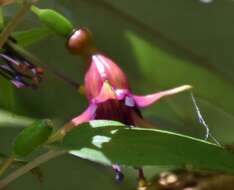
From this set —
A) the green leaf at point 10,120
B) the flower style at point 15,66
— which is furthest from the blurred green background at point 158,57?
the flower style at point 15,66

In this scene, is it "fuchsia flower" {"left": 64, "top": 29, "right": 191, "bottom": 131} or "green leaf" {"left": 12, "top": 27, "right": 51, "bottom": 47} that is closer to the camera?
"fuchsia flower" {"left": 64, "top": 29, "right": 191, "bottom": 131}

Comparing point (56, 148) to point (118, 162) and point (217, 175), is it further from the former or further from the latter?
point (217, 175)

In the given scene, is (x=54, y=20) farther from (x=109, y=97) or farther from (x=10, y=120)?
(x=10, y=120)

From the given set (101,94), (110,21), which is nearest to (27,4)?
(101,94)

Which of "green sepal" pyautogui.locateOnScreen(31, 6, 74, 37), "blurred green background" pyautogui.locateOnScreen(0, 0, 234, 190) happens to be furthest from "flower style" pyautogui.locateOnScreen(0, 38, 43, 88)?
"blurred green background" pyautogui.locateOnScreen(0, 0, 234, 190)

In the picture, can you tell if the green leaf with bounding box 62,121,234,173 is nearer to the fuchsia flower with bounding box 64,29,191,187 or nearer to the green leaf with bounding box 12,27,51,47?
→ the fuchsia flower with bounding box 64,29,191,187

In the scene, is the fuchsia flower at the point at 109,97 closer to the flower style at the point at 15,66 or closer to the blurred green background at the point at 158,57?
the flower style at the point at 15,66

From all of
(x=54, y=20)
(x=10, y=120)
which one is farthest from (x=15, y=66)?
(x=10, y=120)
